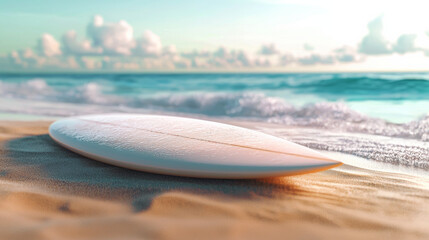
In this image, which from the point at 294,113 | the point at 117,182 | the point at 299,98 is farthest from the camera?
the point at 299,98

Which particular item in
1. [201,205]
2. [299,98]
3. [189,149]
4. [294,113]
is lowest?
[201,205]

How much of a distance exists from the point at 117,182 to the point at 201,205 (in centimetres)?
52

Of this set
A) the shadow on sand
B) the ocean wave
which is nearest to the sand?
the shadow on sand

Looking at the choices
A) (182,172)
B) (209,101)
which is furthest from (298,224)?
(209,101)

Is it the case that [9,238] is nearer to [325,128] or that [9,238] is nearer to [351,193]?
[351,193]

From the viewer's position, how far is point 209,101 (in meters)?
6.80

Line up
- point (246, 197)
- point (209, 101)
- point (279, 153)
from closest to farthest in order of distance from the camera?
point (246, 197), point (279, 153), point (209, 101)

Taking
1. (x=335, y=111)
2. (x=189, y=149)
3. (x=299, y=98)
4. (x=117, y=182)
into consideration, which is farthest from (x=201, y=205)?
(x=299, y=98)

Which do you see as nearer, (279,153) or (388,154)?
(279,153)

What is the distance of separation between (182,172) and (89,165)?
661mm

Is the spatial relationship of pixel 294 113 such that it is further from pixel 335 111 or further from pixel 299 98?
pixel 299 98

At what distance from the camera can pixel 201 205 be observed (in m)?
1.44

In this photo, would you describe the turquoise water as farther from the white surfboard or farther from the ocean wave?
the white surfboard

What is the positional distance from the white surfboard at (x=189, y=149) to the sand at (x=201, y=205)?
0.28 feet
